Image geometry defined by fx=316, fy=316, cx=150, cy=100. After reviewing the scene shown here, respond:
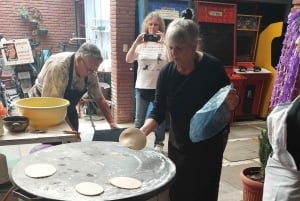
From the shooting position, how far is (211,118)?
1657mm

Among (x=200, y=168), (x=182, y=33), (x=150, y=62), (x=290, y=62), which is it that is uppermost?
(x=182, y=33)

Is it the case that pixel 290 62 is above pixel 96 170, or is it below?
above

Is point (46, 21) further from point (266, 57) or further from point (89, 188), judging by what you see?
point (89, 188)

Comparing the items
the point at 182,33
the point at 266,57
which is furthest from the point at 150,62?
the point at 266,57

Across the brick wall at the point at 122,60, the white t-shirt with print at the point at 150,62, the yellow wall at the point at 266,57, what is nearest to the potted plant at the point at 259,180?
the white t-shirt with print at the point at 150,62

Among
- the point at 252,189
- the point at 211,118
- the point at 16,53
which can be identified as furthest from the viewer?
the point at 16,53

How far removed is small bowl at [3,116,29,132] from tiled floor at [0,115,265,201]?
2.28 feet

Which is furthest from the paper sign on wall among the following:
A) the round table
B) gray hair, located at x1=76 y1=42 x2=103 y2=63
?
the round table

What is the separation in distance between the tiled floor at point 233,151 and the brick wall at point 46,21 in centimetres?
366

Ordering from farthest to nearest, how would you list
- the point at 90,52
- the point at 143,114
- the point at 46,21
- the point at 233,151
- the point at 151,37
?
the point at 46,21 < the point at 233,151 < the point at 143,114 < the point at 151,37 < the point at 90,52

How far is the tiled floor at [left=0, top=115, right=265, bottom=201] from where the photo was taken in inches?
114

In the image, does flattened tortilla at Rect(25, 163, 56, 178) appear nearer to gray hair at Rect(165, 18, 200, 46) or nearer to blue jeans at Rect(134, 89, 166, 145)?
gray hair at Rect(165, 18, 200, 46)

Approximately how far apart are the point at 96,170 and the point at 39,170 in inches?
9.7

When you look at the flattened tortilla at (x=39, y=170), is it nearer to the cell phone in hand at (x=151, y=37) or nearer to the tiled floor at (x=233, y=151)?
the tiled floor at (x=233, y=151)
